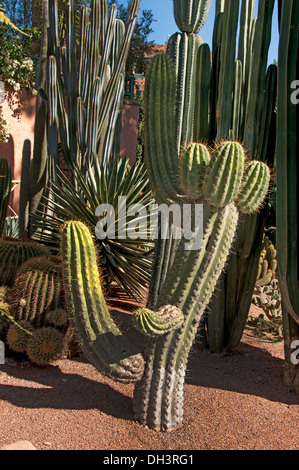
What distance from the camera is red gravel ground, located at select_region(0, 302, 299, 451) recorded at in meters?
2.47

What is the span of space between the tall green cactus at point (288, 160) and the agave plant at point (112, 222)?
1.89 meters

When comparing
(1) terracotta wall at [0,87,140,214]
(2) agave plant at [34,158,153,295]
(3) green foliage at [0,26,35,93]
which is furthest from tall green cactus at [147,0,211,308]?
(3) green foliage at [0,26,35,93]

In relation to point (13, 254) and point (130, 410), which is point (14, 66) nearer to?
point (13, 254)

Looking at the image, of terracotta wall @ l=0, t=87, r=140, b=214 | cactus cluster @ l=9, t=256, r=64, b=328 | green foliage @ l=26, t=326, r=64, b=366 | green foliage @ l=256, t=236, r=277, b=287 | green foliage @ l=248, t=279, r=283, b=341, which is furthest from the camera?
terracotta wall @ l=0, t=87, r=140, b=214

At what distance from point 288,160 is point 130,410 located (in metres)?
2.02

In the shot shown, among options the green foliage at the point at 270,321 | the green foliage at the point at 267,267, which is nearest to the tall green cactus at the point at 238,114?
the green foliage at the point at 270,321

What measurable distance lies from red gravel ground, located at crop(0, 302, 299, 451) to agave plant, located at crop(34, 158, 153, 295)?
1.32 meters

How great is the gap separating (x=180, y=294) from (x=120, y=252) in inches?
90.8

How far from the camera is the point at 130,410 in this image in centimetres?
279

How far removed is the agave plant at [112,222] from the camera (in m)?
4.67

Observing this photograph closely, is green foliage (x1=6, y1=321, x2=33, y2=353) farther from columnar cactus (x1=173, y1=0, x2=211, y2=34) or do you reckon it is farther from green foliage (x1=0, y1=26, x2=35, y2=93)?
green foliage (x1=0, y1=26, x2=35, y2=93)

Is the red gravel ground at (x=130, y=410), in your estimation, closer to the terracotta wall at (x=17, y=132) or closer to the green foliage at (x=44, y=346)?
the green foliage at (x=44, y=346)

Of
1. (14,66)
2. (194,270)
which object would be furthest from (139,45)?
(194,270)
